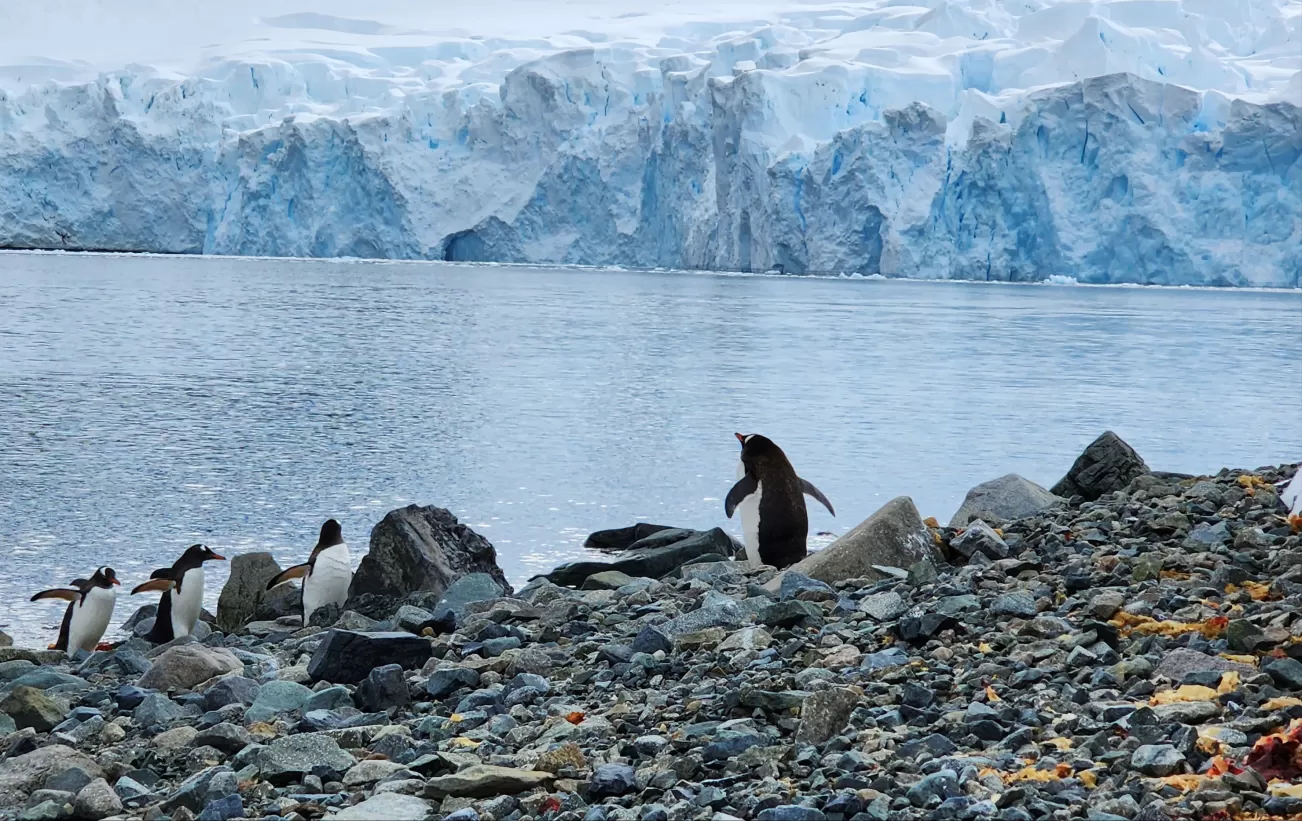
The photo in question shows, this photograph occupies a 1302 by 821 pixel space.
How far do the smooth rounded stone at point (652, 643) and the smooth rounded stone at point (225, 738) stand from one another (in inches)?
49.5

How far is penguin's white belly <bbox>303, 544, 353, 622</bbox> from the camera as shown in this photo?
21.1ft

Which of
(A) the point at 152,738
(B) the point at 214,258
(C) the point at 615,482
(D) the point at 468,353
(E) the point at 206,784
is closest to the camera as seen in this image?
(E) the point at 206,784

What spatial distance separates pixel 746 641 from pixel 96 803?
1951mm

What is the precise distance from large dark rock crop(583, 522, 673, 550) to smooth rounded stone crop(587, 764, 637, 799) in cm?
534

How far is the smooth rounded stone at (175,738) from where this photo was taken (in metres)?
3.59

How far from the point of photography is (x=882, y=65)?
59.0 metres

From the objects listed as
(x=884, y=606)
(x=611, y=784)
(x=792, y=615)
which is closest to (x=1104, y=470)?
(x=884, y=606)

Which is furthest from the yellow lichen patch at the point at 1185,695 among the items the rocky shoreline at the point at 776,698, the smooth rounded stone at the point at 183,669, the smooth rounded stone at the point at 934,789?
the smooth rounded stone at the point at 183,669

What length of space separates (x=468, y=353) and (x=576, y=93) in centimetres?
3708

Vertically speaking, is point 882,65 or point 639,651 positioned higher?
point 882,65

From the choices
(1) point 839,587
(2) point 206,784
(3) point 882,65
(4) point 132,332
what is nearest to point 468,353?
(4) point 132,332

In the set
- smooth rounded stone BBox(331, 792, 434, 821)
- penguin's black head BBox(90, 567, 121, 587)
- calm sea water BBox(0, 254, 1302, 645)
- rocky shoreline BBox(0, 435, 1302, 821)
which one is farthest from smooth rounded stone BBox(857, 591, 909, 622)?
penguin's black head BBox(90, 567, 121, 587)

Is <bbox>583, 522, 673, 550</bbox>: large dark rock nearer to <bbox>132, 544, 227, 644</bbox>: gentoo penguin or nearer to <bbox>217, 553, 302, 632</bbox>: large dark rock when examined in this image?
<bbox>217, 553, 302, 632</bbox>: large dark rock

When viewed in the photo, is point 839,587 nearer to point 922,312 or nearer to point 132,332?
point 132,332
